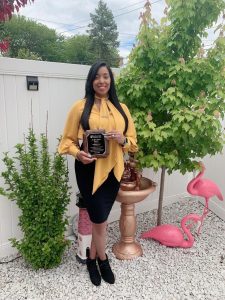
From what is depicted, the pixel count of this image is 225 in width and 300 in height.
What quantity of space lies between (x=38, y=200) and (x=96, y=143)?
76 centimetres

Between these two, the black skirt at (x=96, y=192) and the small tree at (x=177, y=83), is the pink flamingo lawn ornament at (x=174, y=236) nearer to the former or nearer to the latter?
the small tree at (x=177, y=83)

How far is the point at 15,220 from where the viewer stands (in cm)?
261

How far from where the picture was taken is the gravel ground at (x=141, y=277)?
220 centimetres

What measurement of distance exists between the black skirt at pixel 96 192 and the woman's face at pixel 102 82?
531mm

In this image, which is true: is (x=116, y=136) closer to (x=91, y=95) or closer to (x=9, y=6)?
(x=91, y=95)

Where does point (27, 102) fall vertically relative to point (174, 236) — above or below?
above

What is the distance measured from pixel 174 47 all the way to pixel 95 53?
29668 mm

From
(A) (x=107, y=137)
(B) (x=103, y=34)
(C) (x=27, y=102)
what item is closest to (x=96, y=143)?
(A) (x=107, y=137)

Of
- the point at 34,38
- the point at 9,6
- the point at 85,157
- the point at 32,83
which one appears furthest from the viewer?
the point at 34,38

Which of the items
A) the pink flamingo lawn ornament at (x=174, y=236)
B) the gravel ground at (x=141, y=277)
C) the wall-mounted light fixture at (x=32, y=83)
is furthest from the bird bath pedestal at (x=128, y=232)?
the wall-mounted light fixture at (x=32, y=83)

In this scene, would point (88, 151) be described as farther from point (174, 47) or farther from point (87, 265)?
point (174, 47)

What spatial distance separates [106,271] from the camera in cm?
234

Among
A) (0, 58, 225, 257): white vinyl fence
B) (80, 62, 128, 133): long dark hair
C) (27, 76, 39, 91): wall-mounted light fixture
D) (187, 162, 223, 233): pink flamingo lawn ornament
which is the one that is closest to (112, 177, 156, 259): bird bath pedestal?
(187, 162, 223, 233): pink flamingo lawn ornament

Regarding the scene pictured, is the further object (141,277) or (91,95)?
(141,277)
